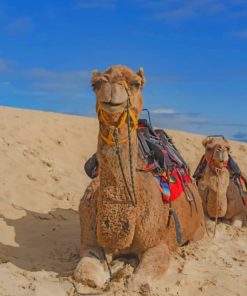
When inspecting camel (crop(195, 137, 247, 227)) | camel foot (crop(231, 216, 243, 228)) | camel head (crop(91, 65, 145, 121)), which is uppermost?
camel head (crop(91, 65, 145, 121))

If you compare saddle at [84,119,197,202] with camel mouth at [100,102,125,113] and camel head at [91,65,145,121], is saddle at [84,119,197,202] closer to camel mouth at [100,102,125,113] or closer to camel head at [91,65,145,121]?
camel head at [91,65,145,121]

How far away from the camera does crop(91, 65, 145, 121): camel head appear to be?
4.41m

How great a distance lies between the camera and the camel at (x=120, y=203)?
454 centimetres

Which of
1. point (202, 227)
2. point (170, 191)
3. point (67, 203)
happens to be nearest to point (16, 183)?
point (67, 203)

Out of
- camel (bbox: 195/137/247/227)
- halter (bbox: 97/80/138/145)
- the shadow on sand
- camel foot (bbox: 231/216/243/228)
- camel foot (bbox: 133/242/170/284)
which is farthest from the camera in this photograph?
camel foot (bbox: 231/216/243/228)

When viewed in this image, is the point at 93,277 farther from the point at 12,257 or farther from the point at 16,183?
the point at 16,183

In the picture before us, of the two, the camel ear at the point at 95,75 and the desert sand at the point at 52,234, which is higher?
the camel ear at the point at 95,75

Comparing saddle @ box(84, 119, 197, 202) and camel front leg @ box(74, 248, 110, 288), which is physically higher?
saddle @ box(84, 119, 197, 202)

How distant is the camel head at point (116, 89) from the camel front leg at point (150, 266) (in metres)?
1.43

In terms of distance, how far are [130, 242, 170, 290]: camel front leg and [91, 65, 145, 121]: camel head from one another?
56.2 inches

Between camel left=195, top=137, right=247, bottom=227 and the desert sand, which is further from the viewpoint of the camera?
camel left=195, top=137, right=247, bottom=227

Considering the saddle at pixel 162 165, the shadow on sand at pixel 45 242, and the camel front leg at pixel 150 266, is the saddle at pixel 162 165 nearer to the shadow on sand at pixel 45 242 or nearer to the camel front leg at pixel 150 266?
the camel front leg at pixel 150 266

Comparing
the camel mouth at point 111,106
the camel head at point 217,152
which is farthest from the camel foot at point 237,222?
the camel mouth at point 111,106

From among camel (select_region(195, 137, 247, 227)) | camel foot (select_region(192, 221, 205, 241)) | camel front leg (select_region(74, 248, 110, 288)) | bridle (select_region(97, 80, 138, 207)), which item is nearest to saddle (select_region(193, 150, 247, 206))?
camel (select_region(195, 137, 247, 227))
